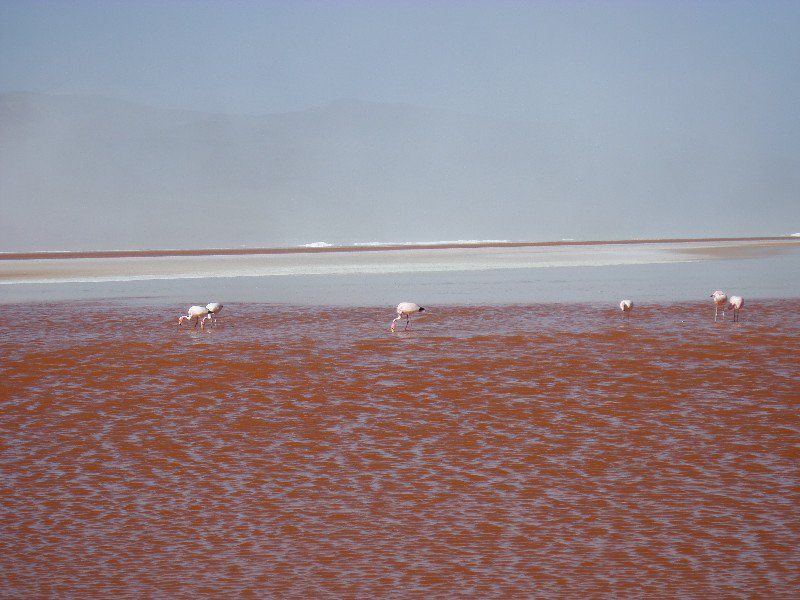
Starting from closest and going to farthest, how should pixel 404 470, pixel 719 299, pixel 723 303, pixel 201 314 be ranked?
1. pixel 404 470
2. pixel 201 314
3. pixel 719 299
4. pixel 723 303

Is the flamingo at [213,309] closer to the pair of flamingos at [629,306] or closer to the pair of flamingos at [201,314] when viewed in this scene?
the pair of flamingos at [201,314]

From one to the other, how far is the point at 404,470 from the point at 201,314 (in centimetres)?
1242

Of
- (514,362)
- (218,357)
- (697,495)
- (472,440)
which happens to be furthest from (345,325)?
(697,495)

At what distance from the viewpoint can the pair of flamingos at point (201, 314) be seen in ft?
68.7

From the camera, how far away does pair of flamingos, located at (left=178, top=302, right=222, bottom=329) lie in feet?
68.7

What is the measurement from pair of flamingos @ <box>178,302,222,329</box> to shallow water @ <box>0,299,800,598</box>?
3432 mm

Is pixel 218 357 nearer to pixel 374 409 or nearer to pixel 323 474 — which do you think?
pixel 374 409

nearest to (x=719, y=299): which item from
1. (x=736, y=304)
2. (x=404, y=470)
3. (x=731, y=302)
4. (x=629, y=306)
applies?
(x=731, y=302)

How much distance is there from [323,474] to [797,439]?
451cm

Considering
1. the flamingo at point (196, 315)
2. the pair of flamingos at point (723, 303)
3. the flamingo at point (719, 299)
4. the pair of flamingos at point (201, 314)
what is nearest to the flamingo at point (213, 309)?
the pair of flamingos at point (201, 314)

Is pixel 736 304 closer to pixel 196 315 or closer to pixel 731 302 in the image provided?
pixel 731 302

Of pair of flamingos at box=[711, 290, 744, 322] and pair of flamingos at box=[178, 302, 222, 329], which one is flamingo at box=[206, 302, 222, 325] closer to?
pair of flamingos at box=[178, 302, 222, 329]

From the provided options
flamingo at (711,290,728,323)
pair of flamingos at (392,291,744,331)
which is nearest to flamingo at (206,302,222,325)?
pair of flamingos at (392,291,744,331)

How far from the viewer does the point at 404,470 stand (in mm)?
9234
